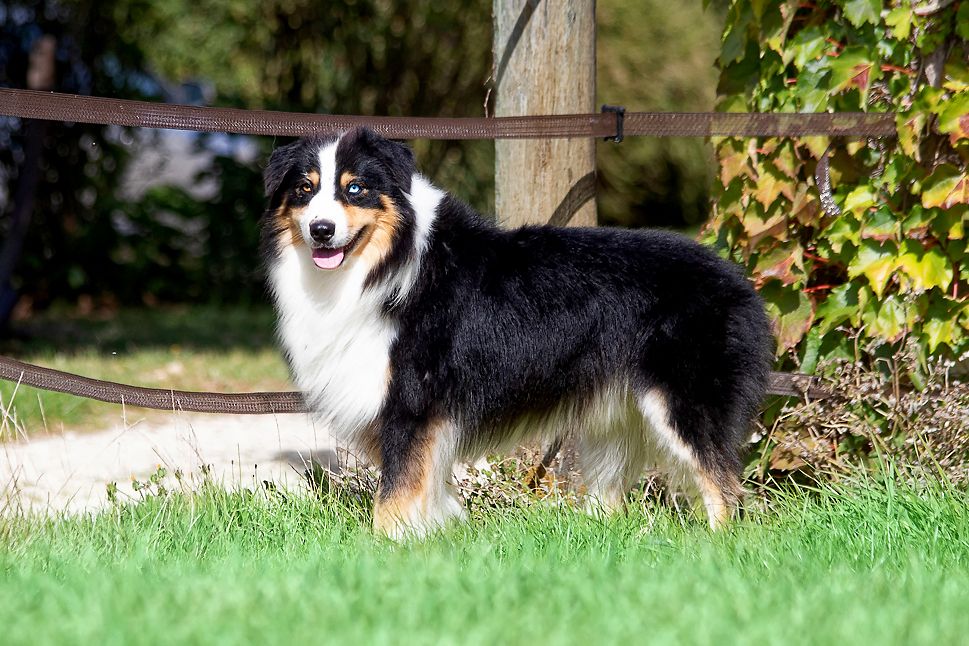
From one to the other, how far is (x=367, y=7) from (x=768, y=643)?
10.3 m

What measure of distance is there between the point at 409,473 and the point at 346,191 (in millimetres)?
982

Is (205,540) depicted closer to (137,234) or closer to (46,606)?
(46,606)

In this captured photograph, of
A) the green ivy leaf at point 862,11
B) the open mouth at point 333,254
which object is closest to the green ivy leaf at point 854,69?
the green ivy leaf at point 862,11

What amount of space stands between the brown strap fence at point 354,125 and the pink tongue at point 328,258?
47cm

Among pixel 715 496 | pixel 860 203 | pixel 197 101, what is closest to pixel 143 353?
pixel 197 101

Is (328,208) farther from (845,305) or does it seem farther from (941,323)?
(941,323)

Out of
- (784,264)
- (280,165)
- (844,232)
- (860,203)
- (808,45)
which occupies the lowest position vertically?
(784,264)

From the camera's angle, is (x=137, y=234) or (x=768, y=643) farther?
(x=137, y=234)

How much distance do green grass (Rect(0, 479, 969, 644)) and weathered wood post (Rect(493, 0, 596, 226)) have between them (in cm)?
130

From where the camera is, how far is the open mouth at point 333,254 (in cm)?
386

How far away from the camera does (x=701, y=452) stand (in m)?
4.02

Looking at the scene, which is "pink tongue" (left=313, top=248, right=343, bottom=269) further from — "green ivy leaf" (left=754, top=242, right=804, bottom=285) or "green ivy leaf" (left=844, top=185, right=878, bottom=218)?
"green ivy leaf" (left=844, top=185, right=878, bottom=218)

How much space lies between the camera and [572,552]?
3.52 metres

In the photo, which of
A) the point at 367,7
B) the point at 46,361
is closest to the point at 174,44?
the point at 367,7
